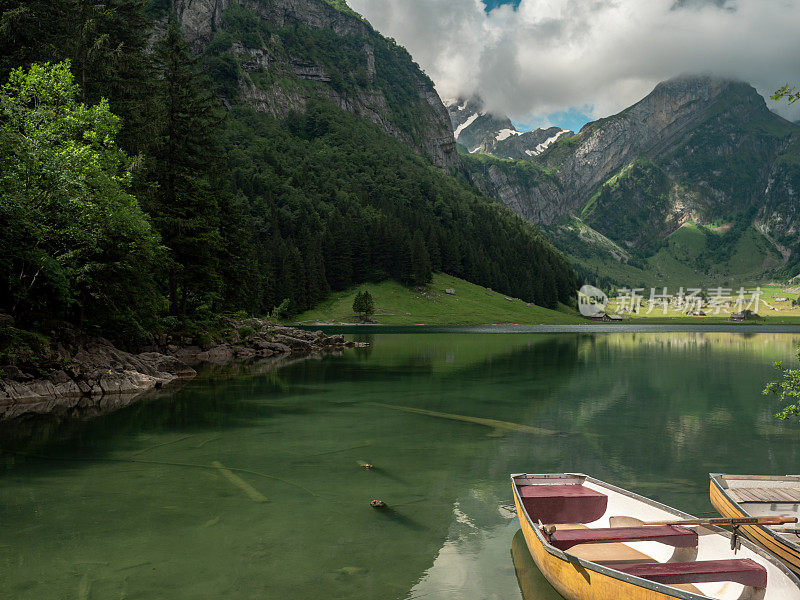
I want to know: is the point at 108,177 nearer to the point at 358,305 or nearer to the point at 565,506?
the point at 565,506

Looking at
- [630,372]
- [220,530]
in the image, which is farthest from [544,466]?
[630,372]

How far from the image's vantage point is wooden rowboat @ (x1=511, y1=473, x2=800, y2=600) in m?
9.52

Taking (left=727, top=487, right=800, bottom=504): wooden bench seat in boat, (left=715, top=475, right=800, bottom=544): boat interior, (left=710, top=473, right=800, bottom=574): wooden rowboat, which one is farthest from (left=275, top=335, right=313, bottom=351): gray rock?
(left=727, top=487, right=800, bottom=504): wooden bench seat in boat

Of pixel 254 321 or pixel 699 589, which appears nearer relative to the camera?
pixel 699 589

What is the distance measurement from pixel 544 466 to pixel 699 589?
1192cm

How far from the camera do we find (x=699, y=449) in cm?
Answer: 2525

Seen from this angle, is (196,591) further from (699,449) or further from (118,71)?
(118,71)

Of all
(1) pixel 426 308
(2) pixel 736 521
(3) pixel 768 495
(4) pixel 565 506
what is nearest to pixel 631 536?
(2) pixel 736 521

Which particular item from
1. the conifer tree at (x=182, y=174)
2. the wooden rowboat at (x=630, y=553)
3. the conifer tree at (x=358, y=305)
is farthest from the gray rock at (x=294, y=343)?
the conifer tree at (x=358, y=305)

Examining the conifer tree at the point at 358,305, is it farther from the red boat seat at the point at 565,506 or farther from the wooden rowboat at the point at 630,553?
the red boat seat at the point at 565,506

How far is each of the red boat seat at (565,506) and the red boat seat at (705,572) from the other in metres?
3.80

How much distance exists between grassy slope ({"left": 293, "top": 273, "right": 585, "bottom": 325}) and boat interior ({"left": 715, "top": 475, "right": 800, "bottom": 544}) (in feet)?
468

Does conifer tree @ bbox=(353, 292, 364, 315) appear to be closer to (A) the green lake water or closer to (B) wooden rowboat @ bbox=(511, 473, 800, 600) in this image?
(A) the green lake water

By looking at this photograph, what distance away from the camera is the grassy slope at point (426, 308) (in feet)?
529
